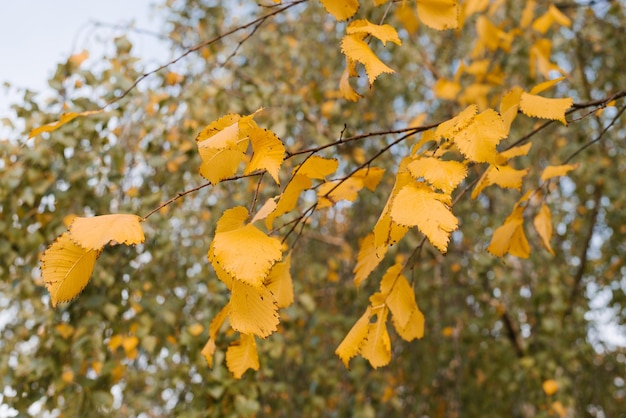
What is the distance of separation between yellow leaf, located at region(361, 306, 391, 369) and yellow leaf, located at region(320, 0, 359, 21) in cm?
33

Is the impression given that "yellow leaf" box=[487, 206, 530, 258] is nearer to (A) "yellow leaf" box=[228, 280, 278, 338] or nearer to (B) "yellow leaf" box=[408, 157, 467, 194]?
(B) "yellow leaf" box=[408, 157, 467, 194]

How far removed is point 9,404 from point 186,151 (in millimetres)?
735

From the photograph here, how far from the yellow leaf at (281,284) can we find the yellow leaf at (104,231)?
9.4 inches

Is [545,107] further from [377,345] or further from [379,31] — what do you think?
[377,345]

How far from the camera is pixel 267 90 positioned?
1.49m

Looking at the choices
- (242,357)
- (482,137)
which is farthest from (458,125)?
(242,357)

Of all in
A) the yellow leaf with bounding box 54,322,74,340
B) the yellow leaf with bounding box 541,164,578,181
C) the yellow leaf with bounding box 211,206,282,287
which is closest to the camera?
the yellow leaf with bounding box 211,206,282,287

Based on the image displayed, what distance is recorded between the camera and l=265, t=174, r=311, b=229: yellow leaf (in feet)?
1.77

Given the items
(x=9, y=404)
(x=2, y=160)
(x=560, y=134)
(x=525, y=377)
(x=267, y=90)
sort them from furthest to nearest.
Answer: (x=560, y=134)
(x=525, y=377)
(x=267, y=90)
(x=2, y=160)
(x=9, y=404)

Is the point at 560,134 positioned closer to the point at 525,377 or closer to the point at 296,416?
the point at 525,377

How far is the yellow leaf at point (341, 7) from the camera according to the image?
22.0 inches

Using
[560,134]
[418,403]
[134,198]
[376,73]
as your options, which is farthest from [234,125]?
[560,134]

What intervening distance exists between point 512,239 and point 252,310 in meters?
0.42

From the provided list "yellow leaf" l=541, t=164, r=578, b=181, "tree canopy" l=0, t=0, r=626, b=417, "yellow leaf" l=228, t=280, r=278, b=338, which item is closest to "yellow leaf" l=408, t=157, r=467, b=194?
"tree canopy" l=0, t=0, r=626, b=417
